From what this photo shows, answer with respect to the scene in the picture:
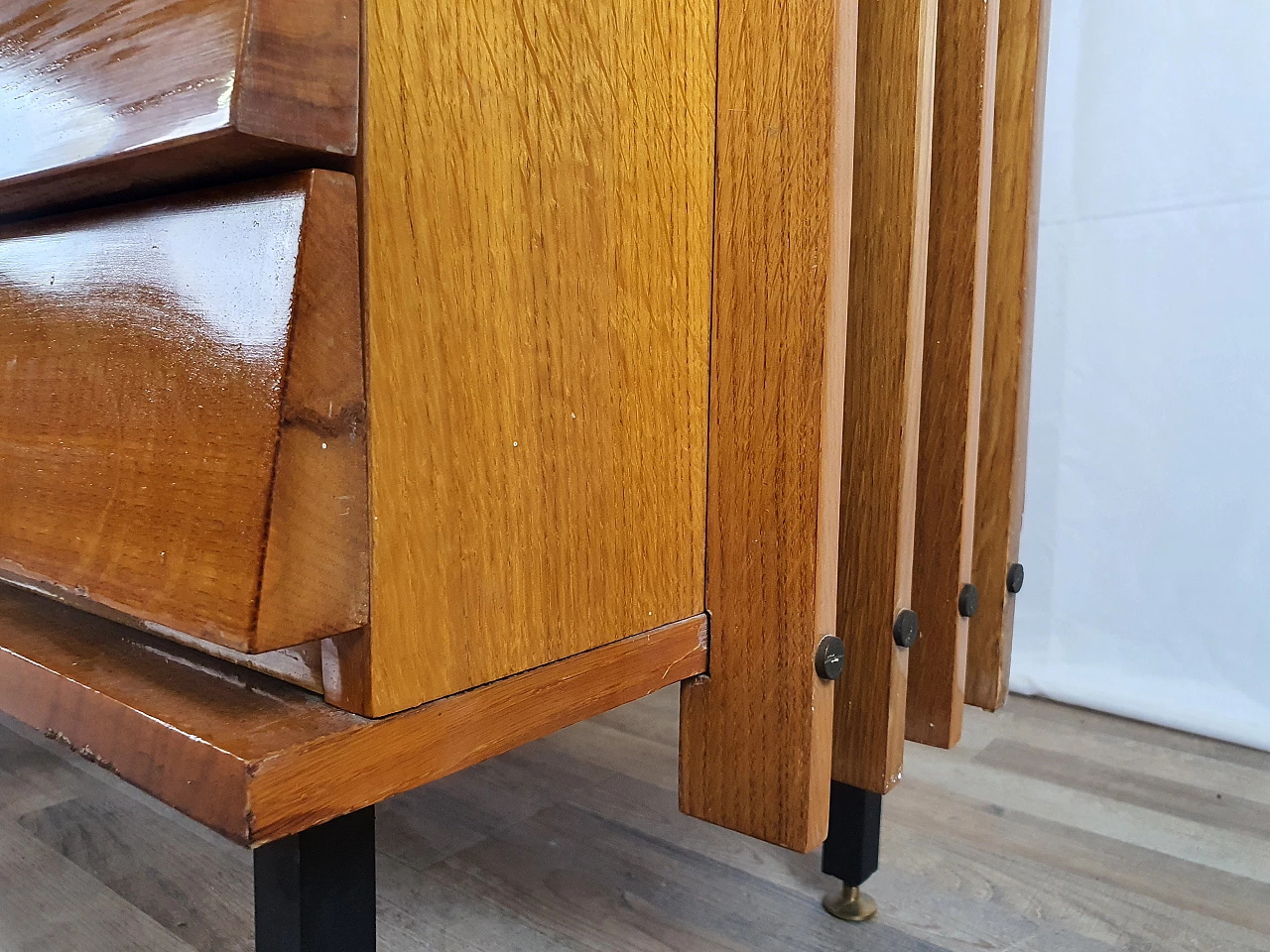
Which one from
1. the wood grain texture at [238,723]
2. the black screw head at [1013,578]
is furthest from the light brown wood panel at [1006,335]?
the wood grain texture at [238,723]

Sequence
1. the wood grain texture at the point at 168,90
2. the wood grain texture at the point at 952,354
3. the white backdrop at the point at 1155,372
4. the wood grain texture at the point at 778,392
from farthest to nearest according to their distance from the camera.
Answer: the white backdrop at the point at 1155,372, the wood grain texture at the point at 952,354, the wood grain texture at the point at 778,392, the wood grain texture at the point at 168,90

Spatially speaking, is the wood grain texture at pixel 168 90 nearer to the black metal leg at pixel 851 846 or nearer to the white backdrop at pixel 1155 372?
the black metal leg at pixel 851 846

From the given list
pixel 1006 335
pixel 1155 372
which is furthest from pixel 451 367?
pixel 1155 372

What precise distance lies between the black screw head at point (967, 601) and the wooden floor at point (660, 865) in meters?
0.24

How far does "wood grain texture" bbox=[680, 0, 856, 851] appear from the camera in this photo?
358 mm

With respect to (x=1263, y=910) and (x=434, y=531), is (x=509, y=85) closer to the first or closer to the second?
(x=434, y=531)

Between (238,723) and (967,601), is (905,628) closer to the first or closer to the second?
(967,601)

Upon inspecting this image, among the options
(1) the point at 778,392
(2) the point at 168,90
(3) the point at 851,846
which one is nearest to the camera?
(2) the point at 168,90

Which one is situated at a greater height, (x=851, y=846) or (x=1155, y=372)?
(x=1155, y=372)

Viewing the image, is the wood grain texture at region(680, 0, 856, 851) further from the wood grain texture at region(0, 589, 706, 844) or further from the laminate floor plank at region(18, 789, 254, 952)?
the laminate floor plank at region(18, 789, 254, 952)

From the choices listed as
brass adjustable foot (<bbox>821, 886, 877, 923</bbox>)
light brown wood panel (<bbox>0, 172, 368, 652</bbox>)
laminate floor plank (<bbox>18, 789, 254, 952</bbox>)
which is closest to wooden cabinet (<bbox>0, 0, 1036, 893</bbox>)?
light brown wood panel (<bbox>0, 172, 368, 652</bbox>)

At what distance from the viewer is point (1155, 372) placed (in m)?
1.12

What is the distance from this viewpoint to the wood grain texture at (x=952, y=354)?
484 mm

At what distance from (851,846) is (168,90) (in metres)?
0.57
